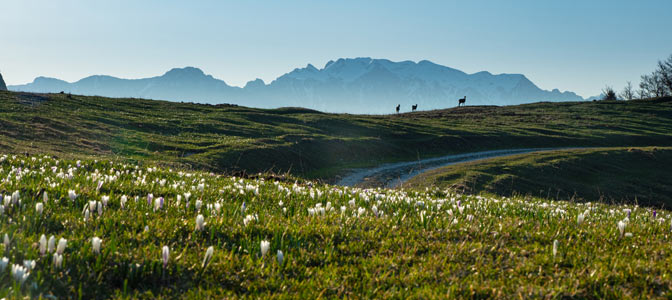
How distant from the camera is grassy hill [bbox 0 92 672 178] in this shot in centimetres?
3125

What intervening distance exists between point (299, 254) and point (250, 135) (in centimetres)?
4441

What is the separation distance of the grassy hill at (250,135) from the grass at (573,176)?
1043cm

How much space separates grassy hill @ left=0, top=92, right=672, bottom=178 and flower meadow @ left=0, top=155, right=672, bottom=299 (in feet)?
59.6

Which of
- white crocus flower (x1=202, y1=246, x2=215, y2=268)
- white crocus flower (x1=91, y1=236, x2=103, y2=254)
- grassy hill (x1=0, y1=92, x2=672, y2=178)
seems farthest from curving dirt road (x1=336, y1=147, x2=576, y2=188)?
white crocus flower (x1=91, y1=236, x2=103, y2=254)

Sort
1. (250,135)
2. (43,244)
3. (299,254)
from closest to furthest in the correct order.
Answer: (43,244)
(299,254)
(250,135)

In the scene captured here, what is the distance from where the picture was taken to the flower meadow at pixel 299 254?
3.82m

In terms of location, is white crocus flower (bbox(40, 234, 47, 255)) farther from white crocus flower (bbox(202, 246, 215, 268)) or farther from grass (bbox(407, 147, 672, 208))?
grass (bbox(407, 147, 672, 208))

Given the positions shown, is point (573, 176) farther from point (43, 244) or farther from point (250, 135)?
point (43, 244)

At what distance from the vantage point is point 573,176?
41844 millimetres

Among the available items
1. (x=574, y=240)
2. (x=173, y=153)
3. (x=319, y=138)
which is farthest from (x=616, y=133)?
(x=574, y=240)

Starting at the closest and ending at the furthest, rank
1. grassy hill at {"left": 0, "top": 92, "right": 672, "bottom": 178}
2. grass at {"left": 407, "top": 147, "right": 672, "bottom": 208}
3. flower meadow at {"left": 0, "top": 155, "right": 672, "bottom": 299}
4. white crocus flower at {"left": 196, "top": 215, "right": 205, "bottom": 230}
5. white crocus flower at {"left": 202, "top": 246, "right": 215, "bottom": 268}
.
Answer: flower meadow at {"left": 0, "top": 155, "right": 672, "bottom": 299} < white crocus flower at {"left": 202, "top": 246, "right": 215, "bottom": 268} < white crocus flower at {"left": 196, "top": 215, "right": 205, "bottom": 230} < grassy hill at {"left": 0, "top": 92, "right": 672, "bottom": 178} < grass at {"left": 407, "top": 147, "right": 672, "bottom": 208}

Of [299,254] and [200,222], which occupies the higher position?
[200,222]

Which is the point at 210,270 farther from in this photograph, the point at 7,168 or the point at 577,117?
the point at 577,117

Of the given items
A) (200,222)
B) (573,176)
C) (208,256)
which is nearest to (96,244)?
(208,256)
